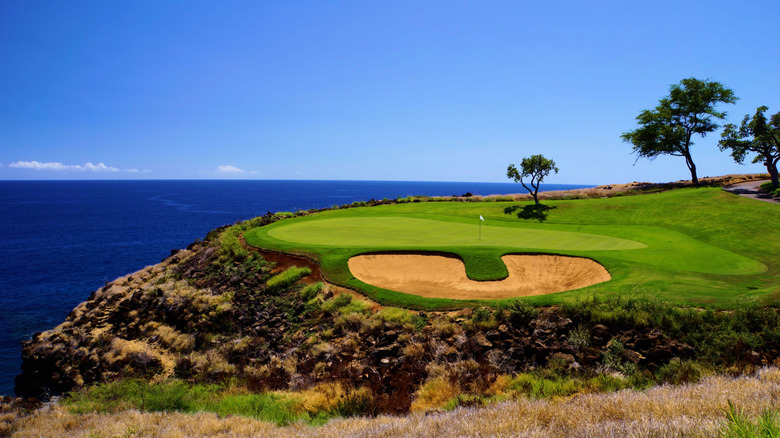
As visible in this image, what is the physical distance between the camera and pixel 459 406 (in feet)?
22.1

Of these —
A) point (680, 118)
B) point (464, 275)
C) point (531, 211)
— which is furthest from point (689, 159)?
point (464, 275)

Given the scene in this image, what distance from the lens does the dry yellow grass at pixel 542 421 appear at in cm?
464

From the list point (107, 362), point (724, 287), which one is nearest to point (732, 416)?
point (724, 287)

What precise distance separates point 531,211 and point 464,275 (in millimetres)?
15237

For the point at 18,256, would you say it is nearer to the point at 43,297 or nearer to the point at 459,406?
the point at 43,297

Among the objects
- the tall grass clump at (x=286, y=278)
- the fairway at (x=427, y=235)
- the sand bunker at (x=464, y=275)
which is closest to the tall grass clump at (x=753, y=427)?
the sand bunker at (x=464, y=275)

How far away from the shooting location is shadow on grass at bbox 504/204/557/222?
26359 millimetres

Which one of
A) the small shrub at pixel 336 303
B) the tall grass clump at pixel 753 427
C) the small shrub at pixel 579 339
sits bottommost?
the small shrub at pixel 336 303

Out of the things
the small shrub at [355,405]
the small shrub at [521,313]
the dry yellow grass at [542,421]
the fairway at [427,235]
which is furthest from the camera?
the fairway at [427,235]

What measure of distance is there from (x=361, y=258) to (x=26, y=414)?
466 inches

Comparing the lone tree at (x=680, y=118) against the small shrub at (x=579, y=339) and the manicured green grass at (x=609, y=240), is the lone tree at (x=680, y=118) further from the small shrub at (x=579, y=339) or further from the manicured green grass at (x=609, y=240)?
the small shrub at (x=579, y=339)

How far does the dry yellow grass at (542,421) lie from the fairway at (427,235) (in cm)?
1138

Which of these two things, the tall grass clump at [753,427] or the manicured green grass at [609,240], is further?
the manicured green grass at [609,240]

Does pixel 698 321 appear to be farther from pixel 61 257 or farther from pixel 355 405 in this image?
pixel 61 257
